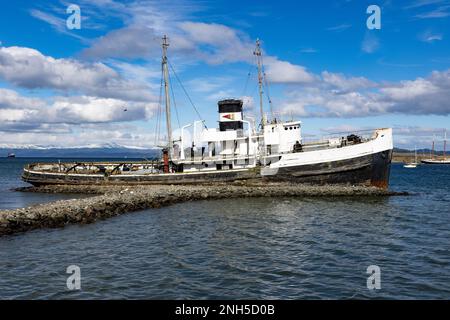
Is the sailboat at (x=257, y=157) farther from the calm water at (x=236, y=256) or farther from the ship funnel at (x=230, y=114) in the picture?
the calm water at (x=236, y=256)

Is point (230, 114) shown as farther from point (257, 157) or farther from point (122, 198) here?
point (122, 198)

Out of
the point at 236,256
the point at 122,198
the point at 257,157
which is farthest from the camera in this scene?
the point at 257,157

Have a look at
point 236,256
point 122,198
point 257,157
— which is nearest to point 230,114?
point 257,157

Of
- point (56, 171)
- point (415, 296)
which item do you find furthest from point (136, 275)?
point (56, 171)

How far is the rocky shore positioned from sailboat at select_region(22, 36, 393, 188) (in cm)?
134

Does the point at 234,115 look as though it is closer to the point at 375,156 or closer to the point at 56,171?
the point at 375,156

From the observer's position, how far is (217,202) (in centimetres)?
3575

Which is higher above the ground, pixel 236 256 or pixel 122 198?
pixel 122 198

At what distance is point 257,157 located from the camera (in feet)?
142

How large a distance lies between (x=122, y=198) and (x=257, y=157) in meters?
16.3

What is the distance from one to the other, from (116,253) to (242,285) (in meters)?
6.99

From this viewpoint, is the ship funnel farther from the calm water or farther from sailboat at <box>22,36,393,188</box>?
the calm water

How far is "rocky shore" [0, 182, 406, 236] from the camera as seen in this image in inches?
929

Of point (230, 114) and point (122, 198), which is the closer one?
point (122, 198)
